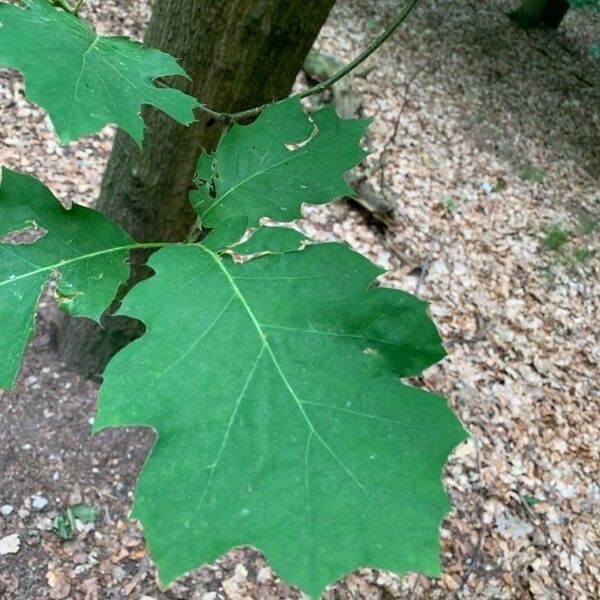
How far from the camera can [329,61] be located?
4777mm

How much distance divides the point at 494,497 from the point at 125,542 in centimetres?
171

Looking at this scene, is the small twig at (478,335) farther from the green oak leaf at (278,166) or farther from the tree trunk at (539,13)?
the tree trunk at (539,13)

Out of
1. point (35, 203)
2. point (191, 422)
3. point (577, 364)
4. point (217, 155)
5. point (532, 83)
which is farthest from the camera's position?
point (532, 83)

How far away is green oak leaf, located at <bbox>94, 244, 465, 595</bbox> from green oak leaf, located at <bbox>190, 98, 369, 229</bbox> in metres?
0.18

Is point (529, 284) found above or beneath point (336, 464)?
beneath

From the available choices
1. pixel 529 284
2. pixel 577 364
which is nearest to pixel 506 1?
pixel 529 284

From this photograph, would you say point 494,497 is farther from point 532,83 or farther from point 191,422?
point 532,83

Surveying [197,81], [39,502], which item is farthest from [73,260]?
[39,502]

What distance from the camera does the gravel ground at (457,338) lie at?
7.55 feet

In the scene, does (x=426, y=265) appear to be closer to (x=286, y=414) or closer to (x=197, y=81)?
(x=197, y=81)

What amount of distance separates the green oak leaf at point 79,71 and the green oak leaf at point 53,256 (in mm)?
247

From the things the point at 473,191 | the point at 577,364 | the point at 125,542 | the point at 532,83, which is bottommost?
the point at 125,542

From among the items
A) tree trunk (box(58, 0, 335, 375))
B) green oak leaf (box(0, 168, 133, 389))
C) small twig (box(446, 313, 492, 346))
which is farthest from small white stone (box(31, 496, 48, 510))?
small twig (box(446, 313, 492, 346))

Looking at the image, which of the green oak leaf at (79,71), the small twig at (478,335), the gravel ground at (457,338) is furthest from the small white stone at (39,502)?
the small twig at (478,335)
